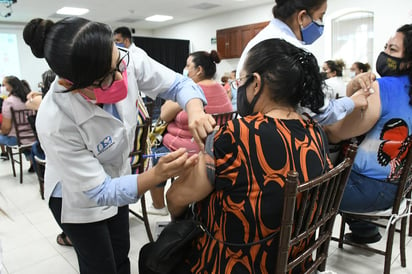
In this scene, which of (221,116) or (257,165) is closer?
(257,165)

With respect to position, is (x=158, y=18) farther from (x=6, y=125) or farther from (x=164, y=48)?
(x=6, y=125)

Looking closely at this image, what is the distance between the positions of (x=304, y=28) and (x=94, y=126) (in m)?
1.14

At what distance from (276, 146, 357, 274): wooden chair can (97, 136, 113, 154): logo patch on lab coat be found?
0.62 m

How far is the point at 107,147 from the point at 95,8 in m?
8.24

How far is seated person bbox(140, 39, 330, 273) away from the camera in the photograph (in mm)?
892

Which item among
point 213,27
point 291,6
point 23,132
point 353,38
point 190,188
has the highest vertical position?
point 213,27

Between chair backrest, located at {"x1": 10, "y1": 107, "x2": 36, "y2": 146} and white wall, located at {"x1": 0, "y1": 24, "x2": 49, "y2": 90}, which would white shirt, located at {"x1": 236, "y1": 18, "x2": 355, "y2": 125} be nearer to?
chair backrest, located at {"x1": 10, "y1": 107, "x2": 36, "y2": 146}

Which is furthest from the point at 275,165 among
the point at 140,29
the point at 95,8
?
the point at 140,29

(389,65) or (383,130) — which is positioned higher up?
(389,65)

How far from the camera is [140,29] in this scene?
472 inches

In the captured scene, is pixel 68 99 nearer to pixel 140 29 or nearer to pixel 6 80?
Answer: pixel 6 80

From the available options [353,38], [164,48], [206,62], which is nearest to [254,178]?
[206,62]

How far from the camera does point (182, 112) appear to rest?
2.34 meters

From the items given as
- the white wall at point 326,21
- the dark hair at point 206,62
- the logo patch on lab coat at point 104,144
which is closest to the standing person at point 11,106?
the dark hair at point 206,62
